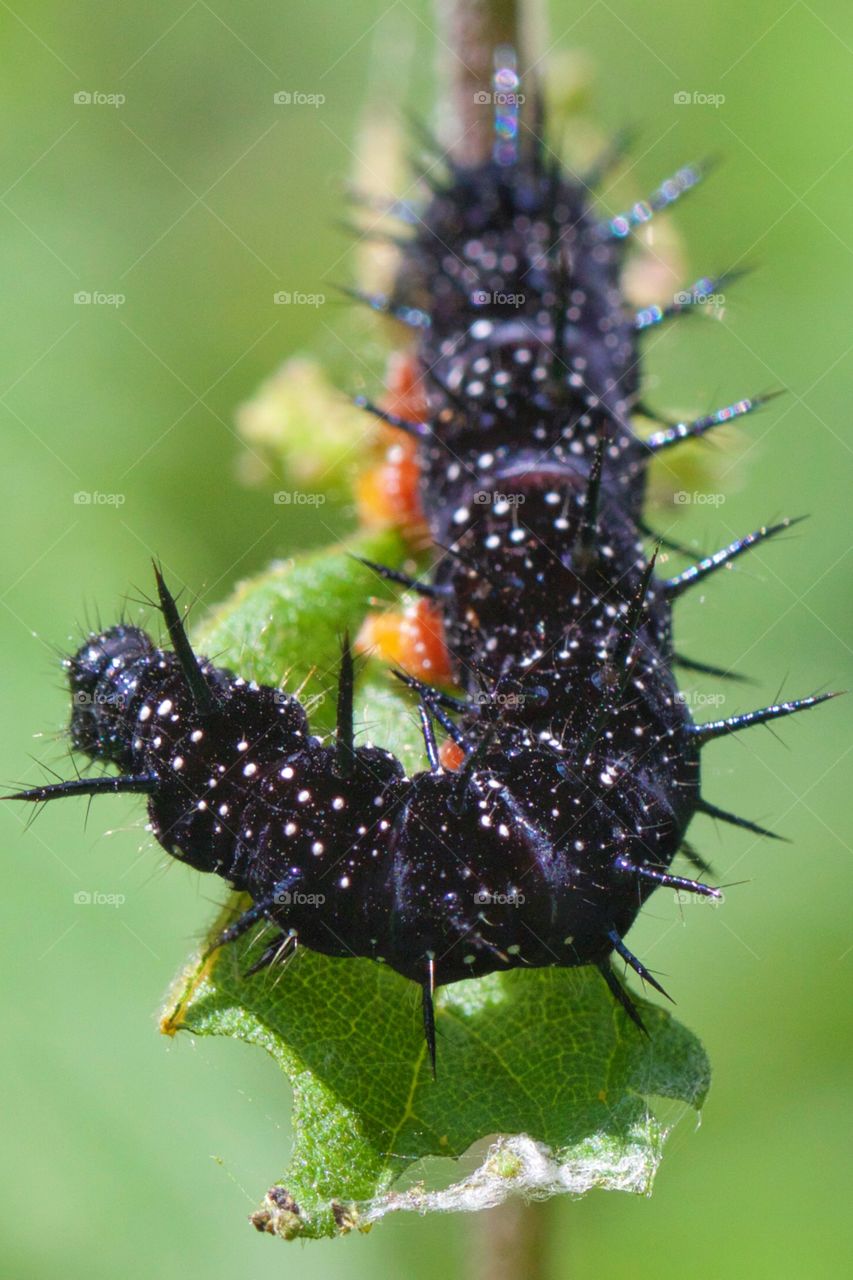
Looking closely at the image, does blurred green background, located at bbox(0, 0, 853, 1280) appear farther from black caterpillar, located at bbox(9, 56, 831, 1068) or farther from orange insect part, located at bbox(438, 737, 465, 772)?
orange insect part, located at bbox(438, 737, 465, 772)

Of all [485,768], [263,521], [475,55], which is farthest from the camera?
[263,521]

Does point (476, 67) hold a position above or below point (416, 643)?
above

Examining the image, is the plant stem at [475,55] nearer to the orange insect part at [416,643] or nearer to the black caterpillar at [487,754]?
the black caterpillar at [487,754]

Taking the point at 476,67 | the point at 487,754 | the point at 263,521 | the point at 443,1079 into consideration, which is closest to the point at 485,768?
the point at 487,754

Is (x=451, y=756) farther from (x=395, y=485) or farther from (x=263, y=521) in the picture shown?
(x=263, y=521)

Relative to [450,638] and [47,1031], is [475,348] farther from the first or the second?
[47,1031]

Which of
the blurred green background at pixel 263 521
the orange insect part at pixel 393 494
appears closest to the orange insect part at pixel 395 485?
the orange insect part at pixel 393 494

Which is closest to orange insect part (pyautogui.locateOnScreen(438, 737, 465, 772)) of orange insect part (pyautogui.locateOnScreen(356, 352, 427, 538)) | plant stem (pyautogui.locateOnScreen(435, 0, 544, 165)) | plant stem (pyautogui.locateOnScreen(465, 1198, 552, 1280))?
orange insect part (pyautogui.locateOnScreen(356, 352, 427, 538))
